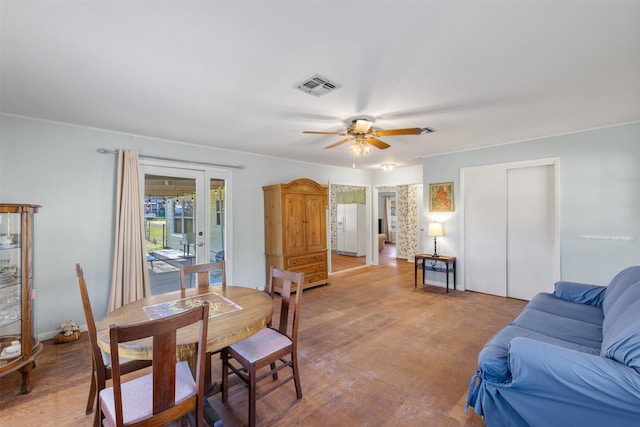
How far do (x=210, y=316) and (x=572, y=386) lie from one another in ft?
6.96

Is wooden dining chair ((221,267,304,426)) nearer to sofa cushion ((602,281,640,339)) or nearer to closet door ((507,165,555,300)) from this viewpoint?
sofa cushion ((602,281,640,339))

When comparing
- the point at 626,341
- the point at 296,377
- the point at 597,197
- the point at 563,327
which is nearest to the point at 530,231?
the point at 597,197

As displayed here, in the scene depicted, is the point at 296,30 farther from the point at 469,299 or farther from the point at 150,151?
the point at 469,299

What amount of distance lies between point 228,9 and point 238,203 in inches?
142

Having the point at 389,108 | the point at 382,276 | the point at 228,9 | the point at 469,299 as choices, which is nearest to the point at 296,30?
the point at 228,9

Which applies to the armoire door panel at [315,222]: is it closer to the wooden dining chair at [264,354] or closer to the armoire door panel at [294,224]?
the armoire door panel at [294,224]

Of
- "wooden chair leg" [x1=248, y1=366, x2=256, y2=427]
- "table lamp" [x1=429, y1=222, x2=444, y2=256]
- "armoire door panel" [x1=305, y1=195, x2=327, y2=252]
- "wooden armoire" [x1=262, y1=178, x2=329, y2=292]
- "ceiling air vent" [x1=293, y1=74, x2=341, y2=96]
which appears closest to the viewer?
"wooden chair leg" [x1=248, y1=366, x2=256, y2=427]

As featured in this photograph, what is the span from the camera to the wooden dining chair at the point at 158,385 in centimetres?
126

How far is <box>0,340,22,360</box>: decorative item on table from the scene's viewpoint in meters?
2.30

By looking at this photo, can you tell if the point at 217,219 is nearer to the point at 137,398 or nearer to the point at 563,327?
the point at 137,398

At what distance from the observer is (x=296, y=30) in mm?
1672

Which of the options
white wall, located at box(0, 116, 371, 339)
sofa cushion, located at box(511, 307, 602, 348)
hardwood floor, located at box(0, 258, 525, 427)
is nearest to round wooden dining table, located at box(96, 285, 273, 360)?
hardwood floor, located at box(0, 258, 525, 427)

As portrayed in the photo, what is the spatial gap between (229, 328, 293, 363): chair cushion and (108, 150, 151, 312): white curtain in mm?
2216

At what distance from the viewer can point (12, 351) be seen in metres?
2.33
